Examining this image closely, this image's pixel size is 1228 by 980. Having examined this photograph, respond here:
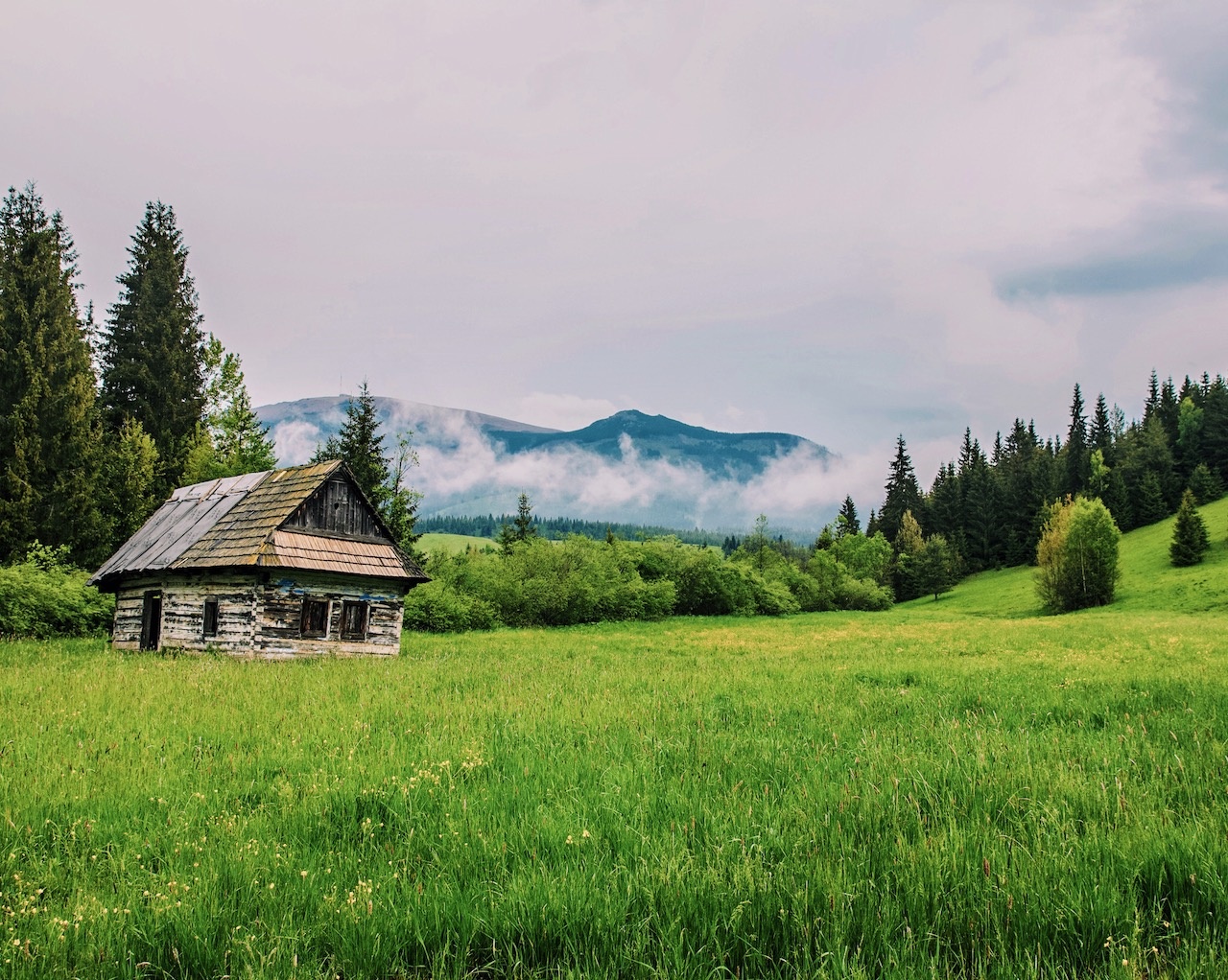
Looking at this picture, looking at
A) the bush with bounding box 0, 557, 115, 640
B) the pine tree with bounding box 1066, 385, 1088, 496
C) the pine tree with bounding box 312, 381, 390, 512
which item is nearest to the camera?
the bush with bounding box 0, 557, 115, 640

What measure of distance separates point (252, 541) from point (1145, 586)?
222ft

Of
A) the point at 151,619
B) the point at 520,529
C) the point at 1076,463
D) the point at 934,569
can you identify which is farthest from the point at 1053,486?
the point at 151,619

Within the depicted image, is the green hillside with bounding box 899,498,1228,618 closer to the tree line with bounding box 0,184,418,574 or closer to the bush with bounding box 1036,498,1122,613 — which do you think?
the bush with bounding box 1036,498,1122,613

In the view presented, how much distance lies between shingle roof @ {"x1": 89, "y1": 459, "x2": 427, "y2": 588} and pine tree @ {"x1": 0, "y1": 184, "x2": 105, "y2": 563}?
24.2ft

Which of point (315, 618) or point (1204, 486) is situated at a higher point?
point (1204, 486)

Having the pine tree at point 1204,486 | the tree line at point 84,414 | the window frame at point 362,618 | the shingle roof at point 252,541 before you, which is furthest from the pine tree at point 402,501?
the pine tree at point 1204,486

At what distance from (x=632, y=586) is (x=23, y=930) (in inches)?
1895

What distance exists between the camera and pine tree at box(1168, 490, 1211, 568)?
61.6 meters

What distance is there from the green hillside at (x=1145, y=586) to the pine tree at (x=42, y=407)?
5909 cm

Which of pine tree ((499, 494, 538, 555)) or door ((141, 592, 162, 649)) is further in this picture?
pine tree ((499, 494, 538, 555))

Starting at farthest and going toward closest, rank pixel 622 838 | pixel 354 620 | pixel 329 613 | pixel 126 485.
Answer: pixel 126 485 → pixel 354 620 → pixel 329 613 → pixel 622 838

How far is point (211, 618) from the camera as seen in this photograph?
72.8 ft

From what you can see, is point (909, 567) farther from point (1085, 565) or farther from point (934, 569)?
point (1085, 565)

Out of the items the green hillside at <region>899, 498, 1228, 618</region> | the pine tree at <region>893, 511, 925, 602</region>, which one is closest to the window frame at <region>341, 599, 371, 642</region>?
the green hillside at <region>899, 498, 1228, 618</region>
